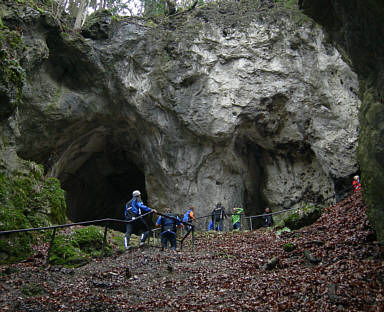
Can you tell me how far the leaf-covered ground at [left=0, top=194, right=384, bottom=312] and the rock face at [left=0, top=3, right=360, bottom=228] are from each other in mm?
8855

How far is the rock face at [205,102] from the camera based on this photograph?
1675 cm

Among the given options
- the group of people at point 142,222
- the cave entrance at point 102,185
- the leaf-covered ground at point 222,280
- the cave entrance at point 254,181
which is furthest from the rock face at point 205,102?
the leaf-covered ground at point 222,280

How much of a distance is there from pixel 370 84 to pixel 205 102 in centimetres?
1184

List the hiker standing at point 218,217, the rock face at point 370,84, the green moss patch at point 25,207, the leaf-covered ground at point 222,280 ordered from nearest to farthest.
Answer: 1. the leaf-covered ground at point 222,280
2. the rock face at point 370,84
3. the green moss patch at point 25,207
4. the hiker standing at point 218,217

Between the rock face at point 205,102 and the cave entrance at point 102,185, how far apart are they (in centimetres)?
200

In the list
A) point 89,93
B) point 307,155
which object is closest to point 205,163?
point 307,155

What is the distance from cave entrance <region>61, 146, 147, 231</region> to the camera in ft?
70.0

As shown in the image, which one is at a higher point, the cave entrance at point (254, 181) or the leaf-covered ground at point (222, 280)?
the cave entrance at point (254, 181)

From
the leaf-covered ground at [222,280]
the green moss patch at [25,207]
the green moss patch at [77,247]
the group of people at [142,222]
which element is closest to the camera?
the leaf-covered ground at [222,280]

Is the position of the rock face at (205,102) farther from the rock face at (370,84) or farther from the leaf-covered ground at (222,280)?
the rock face at (370,84)

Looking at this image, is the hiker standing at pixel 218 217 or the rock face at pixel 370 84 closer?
the rock face at pixel 370 84

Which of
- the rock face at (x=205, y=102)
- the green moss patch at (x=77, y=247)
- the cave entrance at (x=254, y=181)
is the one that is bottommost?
the green moss patch at (x=77, y=247)

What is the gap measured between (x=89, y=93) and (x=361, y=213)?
14262 millimetres

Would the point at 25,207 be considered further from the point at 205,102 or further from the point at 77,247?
the point at 205,102
